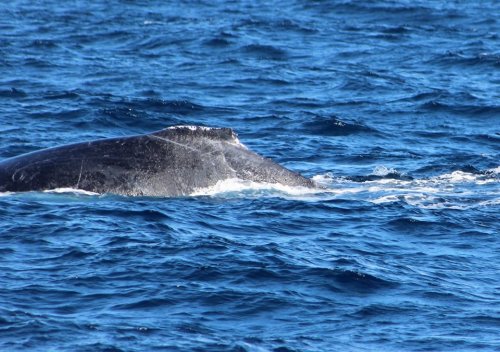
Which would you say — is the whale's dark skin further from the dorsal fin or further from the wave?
the wave

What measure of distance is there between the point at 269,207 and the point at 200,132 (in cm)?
186

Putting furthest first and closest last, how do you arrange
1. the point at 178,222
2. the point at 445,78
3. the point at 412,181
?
the point at 445,78, the point at 412,181, the point at 178,222

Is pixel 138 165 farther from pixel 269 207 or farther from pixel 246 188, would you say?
pixel 269 207

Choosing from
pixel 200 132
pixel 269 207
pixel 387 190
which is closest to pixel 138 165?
pixel 200 132

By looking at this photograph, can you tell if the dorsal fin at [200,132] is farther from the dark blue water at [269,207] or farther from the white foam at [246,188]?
the dark blue water at [269,207]

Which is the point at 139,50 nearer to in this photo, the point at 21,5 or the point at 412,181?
the point at 21,5

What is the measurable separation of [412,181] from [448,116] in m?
8.39

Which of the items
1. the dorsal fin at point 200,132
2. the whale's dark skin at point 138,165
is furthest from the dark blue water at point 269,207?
the dorsal fin at point 200,132

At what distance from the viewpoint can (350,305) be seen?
677 inches

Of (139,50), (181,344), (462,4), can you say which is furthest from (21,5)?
(181,344)

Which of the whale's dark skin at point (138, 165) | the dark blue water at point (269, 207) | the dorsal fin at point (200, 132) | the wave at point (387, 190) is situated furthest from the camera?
the wave at point (387, 190)

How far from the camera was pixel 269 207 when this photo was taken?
2209 cm

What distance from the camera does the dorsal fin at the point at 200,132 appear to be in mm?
22203

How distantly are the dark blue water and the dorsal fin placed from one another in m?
1.01
